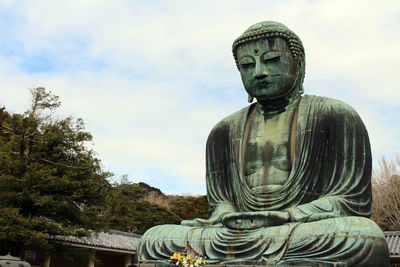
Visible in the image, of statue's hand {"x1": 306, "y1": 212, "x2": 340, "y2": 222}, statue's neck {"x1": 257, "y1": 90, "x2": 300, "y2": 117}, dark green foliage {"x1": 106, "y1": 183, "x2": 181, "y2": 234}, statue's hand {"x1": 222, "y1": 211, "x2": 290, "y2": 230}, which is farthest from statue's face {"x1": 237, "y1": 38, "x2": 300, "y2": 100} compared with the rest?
dark green foliage {"x1": 106, "y1": 183, "x2": 181, "y2": 234}

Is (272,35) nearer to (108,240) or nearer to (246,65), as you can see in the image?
(246,65)

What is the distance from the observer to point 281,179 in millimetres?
6676

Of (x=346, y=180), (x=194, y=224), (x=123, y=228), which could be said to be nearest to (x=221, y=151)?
(x=194, y=224)

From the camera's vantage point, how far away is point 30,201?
15258 millimetres

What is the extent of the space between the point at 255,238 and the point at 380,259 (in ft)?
4.45

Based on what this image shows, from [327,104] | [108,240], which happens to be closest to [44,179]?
[108,240]

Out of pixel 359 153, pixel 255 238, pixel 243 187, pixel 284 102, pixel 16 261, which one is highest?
pixel 284 102

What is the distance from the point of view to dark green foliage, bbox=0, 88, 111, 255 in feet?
A: 49.0

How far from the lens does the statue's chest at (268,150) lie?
6758 millimetres

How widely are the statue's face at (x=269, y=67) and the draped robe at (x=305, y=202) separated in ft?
1.37

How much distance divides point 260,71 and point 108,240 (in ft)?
59.3

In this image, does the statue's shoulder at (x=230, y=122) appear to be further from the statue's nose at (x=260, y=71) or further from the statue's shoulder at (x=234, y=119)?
the statue's nose at (x=260, y=71)

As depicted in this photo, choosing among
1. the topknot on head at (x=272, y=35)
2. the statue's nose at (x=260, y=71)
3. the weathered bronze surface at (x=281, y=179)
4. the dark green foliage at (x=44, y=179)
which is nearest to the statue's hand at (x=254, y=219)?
the weathered bronze surface at (x=281, y=179)

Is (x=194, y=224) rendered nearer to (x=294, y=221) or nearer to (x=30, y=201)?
(x=294, y=221)
